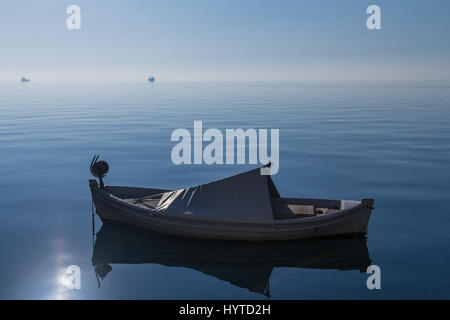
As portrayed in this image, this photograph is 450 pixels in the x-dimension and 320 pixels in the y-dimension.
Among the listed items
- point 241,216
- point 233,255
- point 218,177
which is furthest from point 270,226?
point 218,177

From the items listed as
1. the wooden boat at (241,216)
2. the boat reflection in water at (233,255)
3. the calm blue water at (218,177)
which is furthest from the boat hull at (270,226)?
the calm blue water at (218,177)

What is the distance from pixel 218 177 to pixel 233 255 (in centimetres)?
1456

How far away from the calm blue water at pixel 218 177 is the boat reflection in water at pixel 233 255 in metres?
0.13


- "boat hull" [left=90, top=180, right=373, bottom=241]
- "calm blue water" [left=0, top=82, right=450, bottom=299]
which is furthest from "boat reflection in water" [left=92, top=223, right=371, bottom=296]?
"boat hull" [left=90, top=180, right=373, bottom=241]

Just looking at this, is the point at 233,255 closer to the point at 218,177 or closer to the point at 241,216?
the point at 241,216

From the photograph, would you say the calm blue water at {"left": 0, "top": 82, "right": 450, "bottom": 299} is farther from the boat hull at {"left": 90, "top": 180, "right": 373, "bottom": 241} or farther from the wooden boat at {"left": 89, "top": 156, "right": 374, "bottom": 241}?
the wooden boat at {"left": 89, "top": 156, "right": 374, "bottom": 241}

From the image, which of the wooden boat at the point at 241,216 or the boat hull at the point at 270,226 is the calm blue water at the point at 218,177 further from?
the wooden boat at the point at 241,216

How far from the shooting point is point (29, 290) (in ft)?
50.8

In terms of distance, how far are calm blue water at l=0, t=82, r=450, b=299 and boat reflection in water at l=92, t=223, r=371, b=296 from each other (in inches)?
5.2

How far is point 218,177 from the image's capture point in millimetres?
32438

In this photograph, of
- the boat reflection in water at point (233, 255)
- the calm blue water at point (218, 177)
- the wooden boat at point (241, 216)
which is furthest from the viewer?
the wooden boat at point (241, 216)

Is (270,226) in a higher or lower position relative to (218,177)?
lower

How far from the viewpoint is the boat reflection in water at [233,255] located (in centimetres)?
1695

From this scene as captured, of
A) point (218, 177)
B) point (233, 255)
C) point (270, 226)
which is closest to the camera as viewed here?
point (233, 255)
